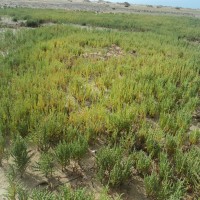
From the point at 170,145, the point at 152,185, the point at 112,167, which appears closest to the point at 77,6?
the point at 170,145

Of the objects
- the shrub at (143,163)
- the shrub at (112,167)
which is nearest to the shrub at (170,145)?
the shrub at (143,163)

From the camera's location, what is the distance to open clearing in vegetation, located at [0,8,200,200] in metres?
3.86

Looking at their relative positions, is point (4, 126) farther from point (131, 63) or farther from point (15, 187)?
point (131, 63)

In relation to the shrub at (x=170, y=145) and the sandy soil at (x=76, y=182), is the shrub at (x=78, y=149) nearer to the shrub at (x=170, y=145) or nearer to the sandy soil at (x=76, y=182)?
the sandy soil at (x=76, y=182)

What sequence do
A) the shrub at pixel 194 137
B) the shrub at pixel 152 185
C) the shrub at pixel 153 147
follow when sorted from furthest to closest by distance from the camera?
the shrub at pixel 194 137 < the shrub at pixel 153 147 < the shrub at pixel 152 185

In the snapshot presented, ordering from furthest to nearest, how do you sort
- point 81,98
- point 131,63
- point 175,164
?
point 131,63
point 81,98
point 175,164

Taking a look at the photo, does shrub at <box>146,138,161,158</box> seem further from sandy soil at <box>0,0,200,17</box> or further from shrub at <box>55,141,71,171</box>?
sandy soil at <box>0,0,200,17</box>

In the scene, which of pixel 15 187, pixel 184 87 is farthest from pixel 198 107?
pixel 15 187

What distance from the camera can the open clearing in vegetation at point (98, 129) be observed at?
3.86 meters

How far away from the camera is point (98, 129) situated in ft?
16.2

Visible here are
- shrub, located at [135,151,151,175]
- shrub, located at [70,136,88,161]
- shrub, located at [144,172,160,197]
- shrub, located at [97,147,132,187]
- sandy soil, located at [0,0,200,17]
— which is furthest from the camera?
sandy soil, located at [0,0,200,17]

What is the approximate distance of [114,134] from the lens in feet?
15.1

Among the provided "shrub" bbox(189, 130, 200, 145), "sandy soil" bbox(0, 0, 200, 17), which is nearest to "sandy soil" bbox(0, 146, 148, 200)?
"shrub" bbox(189, 130, 200, 145)

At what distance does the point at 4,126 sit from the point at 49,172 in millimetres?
1359
